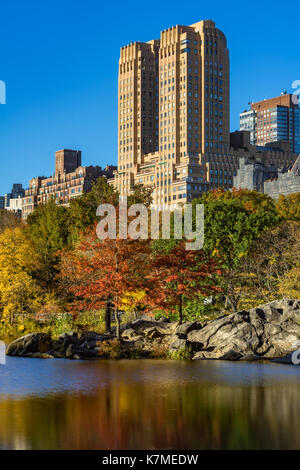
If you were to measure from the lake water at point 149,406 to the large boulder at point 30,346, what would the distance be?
4.94 metres

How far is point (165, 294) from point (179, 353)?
277 inches

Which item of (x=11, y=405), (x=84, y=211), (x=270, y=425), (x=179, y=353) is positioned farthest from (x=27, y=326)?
(x=270, y=425)

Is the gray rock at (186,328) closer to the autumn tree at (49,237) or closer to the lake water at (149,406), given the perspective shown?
the lake water at (149,406)

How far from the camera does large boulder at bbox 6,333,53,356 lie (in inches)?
1823

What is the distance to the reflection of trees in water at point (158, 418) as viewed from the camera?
2222 cm

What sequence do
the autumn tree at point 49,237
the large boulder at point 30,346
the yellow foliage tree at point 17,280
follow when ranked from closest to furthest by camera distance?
the large boulder at point 30,346 → the yellow foliage tree at point 17,280 → the autumn tree at point 49,237

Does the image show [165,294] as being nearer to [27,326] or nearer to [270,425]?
[27,326]

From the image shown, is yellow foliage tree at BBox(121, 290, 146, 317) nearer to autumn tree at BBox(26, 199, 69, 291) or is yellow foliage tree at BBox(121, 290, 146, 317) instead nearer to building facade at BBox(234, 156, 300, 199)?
autumn tree at BBox(26, 199, 69, 291)

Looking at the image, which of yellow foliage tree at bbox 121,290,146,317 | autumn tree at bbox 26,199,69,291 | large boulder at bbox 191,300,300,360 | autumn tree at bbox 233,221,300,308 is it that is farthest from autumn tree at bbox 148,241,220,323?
autumn tree at bbox 26,199,69,291

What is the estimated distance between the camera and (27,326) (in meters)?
56.9

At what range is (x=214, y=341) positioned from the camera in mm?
45438

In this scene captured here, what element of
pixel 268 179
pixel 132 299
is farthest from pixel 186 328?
pixel 268 179

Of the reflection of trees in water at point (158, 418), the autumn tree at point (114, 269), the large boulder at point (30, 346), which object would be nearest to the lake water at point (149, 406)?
the reflection of trees in water at point (158, 418)

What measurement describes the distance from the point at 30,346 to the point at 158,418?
22.2m
